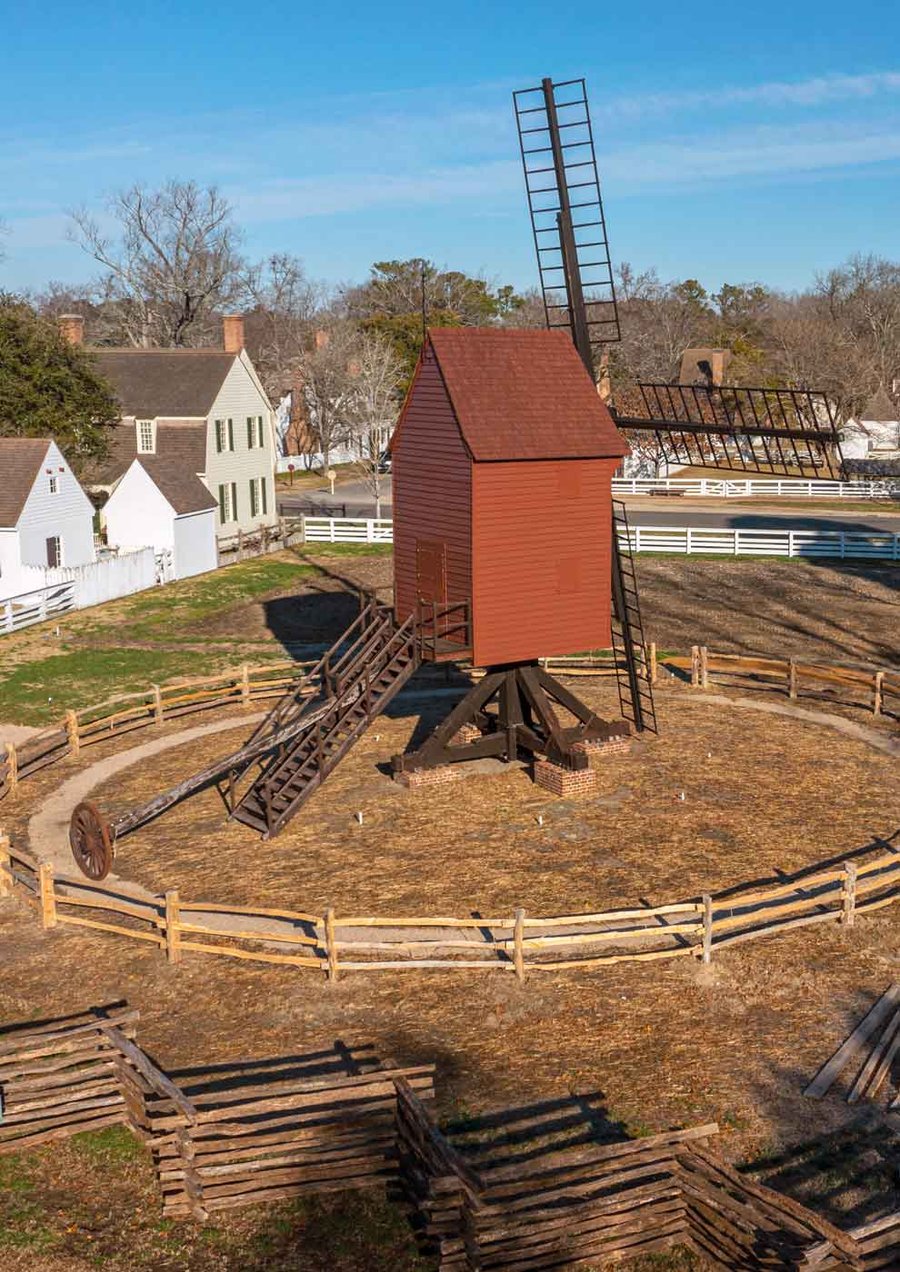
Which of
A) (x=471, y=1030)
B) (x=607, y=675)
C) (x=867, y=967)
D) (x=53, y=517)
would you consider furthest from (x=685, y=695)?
(x=53, y=517)

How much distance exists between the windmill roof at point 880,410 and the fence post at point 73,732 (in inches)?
3070

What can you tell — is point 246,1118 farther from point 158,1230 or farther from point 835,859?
point 835,859

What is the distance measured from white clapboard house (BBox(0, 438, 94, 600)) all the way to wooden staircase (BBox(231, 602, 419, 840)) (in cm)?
2148

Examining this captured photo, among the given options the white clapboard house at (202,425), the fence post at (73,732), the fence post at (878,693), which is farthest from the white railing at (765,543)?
the fence post at (73,732)

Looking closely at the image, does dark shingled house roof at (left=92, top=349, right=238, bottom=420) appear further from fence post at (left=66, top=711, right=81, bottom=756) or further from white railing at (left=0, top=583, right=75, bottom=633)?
fence post at (left=66, top=711, right=81, bottom=756)

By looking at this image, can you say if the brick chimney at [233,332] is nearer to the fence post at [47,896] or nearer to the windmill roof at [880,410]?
the fence post at [47,896]

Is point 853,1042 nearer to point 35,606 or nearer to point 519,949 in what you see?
point 519,949

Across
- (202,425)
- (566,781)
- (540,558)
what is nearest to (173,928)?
(566,781)

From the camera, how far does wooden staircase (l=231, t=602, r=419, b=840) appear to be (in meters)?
23.0

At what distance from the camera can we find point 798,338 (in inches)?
4112

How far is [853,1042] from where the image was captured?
15062mm

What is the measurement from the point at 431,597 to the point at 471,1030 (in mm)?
10684

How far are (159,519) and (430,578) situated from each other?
2656 centimetres

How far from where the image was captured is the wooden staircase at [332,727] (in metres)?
23.0
